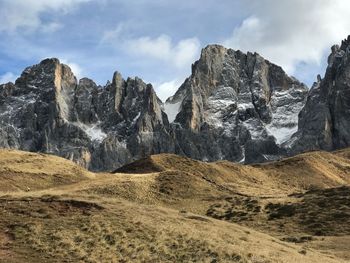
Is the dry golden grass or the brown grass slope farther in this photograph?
the brown grass slope

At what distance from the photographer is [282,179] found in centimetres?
10125

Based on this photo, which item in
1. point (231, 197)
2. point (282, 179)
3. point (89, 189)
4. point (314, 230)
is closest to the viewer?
point (314, 230)

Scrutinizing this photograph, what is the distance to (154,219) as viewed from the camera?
42812mm

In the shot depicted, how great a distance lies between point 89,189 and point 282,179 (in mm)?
45445

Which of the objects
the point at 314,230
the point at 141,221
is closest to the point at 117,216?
the point at 141,221

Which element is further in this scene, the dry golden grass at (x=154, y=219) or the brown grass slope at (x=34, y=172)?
the brown grass slope at (x=34, y=172)

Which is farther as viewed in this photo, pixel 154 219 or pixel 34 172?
pixel 34 172

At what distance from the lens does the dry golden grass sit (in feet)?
120

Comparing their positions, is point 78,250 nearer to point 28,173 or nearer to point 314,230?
point 314,230

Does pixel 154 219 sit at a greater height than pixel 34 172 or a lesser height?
lesser

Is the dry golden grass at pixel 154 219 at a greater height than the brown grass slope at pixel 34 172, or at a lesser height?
lesser

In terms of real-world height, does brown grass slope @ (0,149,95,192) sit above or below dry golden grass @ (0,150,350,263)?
above

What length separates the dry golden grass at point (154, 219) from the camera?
36.4 metres

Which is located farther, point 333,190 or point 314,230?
point 333,190
